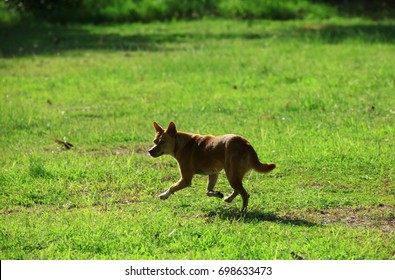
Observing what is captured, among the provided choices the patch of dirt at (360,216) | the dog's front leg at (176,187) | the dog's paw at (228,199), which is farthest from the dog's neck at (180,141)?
the patch of dirt at (360,216)

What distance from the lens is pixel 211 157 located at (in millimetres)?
6902

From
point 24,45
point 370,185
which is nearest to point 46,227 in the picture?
point 370,185

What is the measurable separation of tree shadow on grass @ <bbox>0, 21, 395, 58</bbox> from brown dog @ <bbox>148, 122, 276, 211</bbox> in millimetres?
10292

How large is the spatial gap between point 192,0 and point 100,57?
7.29 meters

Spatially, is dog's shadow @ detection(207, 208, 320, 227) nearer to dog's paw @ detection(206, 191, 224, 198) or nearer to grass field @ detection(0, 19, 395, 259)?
grass field @ detection(0, 19, 395, 259)

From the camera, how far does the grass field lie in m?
6.11

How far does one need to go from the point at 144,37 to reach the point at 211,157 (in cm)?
1296

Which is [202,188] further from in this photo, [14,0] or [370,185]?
[14,0]

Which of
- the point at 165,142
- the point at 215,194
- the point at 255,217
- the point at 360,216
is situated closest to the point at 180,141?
the point at 165,142

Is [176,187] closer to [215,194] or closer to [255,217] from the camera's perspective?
[215,194]

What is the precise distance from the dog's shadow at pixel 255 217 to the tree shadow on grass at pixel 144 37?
1076 centimetres

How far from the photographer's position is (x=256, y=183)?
305 inches

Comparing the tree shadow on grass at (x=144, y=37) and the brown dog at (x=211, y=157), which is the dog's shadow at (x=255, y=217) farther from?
the tree shadow on grass at (x=144, y=37)

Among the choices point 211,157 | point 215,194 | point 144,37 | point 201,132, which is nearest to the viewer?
point 211,157
